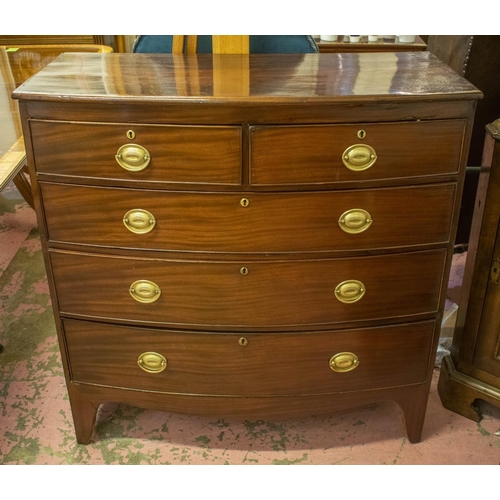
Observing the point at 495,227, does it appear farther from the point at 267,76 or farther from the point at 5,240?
the point at 5,240

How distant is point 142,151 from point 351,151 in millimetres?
486

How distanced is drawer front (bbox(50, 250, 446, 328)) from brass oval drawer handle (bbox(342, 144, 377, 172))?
0.25 meters

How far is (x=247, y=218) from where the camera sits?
141 cm

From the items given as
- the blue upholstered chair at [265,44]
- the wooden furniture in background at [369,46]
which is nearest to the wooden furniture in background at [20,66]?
the blue upholstered chair at [265,44]

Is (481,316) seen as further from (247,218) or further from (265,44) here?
(265,44)

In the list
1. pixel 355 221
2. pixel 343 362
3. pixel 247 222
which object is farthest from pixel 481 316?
pixel 247 222

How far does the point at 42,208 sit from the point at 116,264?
0.23m

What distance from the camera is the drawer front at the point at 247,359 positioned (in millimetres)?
1593

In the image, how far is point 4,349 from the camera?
2.22 meters

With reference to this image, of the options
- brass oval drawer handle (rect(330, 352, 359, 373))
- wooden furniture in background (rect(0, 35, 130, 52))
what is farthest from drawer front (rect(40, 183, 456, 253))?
wooden furniture in background (rect(0, 35, 130, 52))

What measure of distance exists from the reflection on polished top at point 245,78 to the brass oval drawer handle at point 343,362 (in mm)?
715

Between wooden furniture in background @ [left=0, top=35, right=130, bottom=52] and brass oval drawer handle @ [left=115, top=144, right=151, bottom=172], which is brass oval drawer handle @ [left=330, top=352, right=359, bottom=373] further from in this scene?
wooden furniture in background @ [left=0, top=35, right=130, bottom=52]

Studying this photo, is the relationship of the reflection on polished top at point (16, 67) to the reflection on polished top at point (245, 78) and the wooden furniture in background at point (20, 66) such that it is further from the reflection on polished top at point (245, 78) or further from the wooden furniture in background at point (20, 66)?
the reflection on polished top at point (245, 78)

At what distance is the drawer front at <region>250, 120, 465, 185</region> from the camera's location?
1.32 meters
